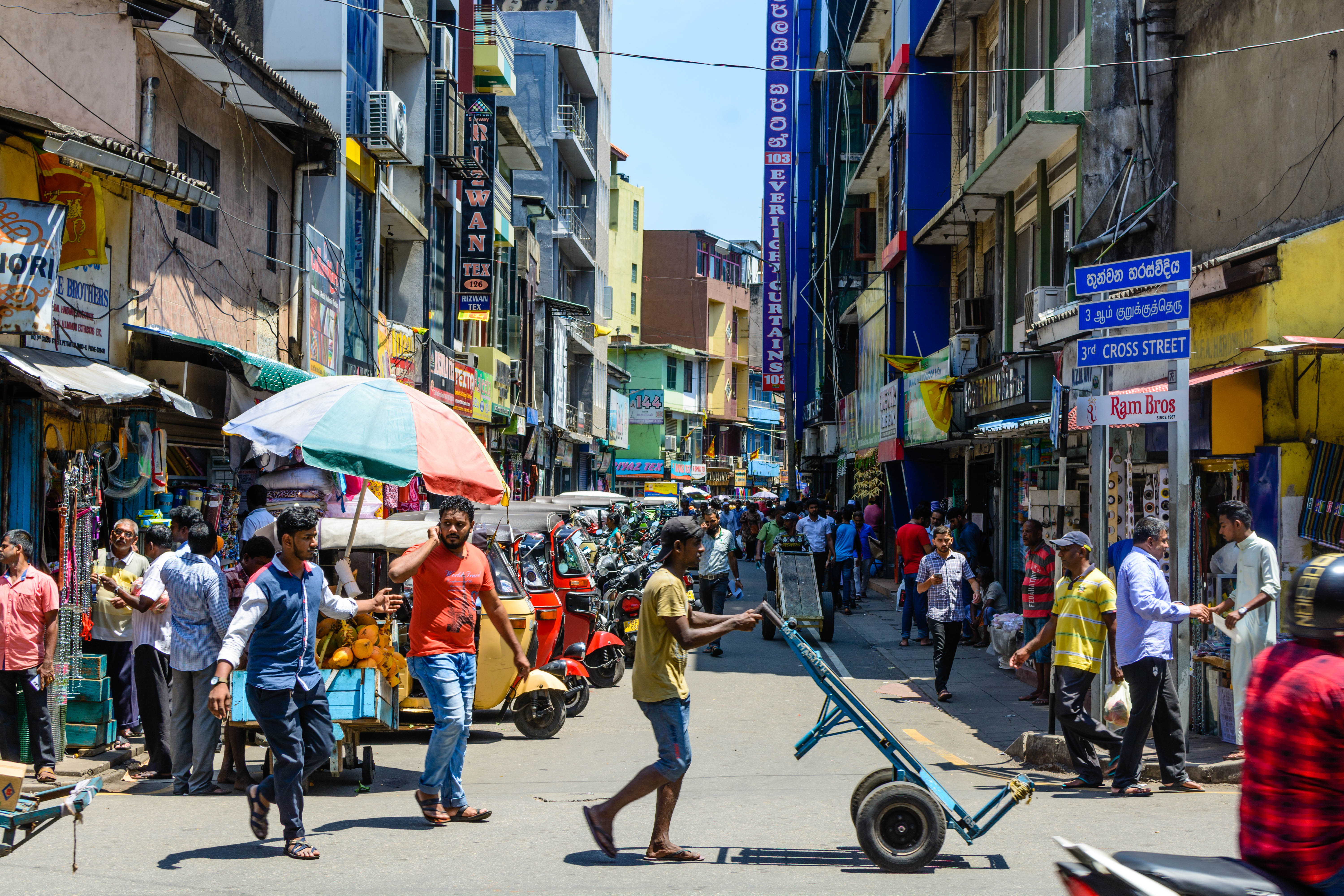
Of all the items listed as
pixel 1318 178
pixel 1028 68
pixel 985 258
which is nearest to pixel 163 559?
pixel 1318 178

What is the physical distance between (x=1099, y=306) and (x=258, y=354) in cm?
1023

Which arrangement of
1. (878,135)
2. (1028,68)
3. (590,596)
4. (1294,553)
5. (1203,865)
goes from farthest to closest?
(878,135) → (1028,68) → (590,596) → (1294,553) → (1203,865)

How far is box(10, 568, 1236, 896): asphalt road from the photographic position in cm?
616

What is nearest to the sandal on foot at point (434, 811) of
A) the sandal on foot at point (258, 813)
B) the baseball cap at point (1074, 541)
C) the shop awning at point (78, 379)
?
the sandal on foot at point (258, 813)

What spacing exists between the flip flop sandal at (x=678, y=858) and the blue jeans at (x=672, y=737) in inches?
16.1

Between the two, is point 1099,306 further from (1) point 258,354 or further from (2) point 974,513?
(2) point 974,513

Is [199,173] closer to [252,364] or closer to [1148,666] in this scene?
[252,364]

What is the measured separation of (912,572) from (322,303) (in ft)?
29.5

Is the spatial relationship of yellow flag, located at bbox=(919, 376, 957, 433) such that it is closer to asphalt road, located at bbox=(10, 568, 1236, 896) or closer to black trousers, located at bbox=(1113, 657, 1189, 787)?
asphalt road, located at bbox=(10, 568, 1236, 896)

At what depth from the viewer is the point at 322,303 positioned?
17.3 meters

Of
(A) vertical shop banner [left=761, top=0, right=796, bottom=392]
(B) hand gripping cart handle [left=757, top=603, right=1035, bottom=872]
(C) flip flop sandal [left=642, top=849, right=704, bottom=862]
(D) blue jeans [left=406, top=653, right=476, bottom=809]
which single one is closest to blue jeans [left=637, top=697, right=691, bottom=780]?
(C) flip flop sandal [left=642, top=849, right=704, bottom=862]

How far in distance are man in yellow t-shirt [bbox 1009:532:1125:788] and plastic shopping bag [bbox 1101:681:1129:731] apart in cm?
9

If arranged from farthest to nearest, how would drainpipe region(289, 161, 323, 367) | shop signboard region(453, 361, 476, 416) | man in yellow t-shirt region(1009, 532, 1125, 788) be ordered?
1. shop signboard region(453, 361, 476, 416)
2. drainpipe region(289, 161, 323, 367)
3. man in yellow t-shirt region(1009, 532, 1125, 788)

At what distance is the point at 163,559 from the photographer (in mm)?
8734
